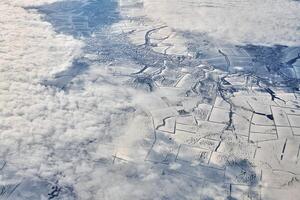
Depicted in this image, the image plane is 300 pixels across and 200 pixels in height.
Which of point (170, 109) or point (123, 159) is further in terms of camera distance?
point (170, 109)

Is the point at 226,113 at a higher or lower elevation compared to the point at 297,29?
Result: lower

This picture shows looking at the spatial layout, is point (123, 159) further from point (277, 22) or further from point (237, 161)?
point (277, 22)

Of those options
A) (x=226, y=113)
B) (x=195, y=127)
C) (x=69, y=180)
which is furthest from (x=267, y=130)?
(x=69, y=180)

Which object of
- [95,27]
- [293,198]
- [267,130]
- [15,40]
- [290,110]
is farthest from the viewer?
[95,27]

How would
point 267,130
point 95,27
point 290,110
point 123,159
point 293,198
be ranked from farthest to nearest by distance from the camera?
point 95,27 < point 290,110 < point 267,130 < point 123,159 < point 293,198

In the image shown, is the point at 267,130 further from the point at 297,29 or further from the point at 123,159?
the point at 297,29

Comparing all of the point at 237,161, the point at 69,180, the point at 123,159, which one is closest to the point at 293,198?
the point at 237,161
